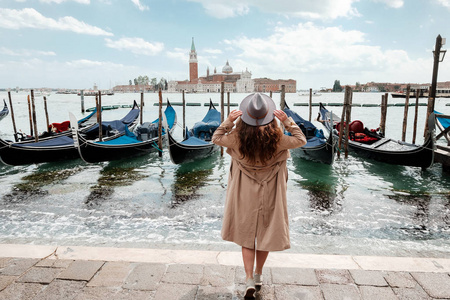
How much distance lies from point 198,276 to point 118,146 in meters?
5.48

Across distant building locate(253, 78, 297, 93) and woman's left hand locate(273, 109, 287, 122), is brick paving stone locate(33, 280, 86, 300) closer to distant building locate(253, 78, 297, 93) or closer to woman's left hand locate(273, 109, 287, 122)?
woman's left hand locate(273, 109, 287, 122)

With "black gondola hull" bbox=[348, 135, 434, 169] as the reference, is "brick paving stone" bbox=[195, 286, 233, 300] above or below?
above

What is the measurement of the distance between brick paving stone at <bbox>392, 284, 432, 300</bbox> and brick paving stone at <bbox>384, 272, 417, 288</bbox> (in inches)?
0.9

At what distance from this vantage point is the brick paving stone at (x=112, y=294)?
1336mm

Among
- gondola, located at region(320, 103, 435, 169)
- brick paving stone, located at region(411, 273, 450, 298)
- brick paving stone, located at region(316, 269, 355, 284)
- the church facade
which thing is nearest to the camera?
brick paving stone, located at region(411, 273, 450, 298)

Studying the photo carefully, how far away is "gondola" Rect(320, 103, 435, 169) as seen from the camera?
5.27 m

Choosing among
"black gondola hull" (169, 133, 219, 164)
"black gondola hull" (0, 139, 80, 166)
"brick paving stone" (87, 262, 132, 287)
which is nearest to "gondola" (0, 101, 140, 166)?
"black gondola hull" (0, 139, 80, 166)

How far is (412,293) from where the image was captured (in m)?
1.35

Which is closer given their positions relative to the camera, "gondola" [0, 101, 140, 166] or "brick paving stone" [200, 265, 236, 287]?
"brick paving stone" [200, 265, 236, 287]

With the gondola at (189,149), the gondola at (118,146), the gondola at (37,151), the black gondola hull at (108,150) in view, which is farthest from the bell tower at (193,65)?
the gondola at (37,151)

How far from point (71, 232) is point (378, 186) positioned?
4.25 metres

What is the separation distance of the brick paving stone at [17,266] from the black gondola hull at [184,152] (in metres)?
4.43

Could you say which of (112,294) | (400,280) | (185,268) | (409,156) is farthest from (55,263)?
(409,156)

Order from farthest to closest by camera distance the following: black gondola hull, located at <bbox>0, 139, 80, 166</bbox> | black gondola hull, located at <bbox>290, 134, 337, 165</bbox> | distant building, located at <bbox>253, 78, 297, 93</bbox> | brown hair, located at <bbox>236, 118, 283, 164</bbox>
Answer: distant building, located at <bbox>253, 78, 297, 93</bbox>
black gondola hull, located at <bbox>290, 134, 337, 165</bbox>
black gondola hull, located at <bbox>0, 139, 80, 166</bbox>
brown hair, located at <bbox>236, 118, 283, 164</bbox>
